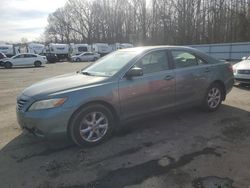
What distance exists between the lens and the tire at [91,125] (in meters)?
4.10

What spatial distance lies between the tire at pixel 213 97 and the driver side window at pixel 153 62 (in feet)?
4.58

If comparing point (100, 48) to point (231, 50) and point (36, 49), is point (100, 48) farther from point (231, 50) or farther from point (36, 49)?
point (231, 50)

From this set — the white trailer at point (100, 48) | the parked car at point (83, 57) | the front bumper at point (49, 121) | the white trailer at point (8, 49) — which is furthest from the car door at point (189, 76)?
the white trailer at point (100, 48)

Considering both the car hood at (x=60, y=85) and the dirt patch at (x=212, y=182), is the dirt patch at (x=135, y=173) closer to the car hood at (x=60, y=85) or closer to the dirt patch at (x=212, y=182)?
the dirt patch at (x=212, y=182)

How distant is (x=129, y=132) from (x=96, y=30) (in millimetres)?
60675

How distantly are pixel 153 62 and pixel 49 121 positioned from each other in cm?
222

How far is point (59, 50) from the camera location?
37.6m

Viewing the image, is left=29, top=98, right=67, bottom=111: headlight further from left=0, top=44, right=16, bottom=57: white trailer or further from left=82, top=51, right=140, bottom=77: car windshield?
left=0, top=44, right=16, bottom=57: white trailer

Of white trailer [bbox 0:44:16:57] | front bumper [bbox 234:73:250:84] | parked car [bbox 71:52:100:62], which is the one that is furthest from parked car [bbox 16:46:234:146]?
white trailer [bbox 0:44:16:57]

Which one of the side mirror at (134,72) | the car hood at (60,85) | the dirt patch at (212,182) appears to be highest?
the side mirror at (134,72)

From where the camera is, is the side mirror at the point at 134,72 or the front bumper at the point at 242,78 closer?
the side mirror at the point at 134,72

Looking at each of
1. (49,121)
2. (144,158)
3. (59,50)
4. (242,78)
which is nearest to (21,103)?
(49,121)

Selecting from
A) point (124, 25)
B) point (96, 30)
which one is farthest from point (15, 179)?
point (96, 30)

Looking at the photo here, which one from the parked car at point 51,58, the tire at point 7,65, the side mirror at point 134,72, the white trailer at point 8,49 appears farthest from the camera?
the parked car at point 51,58
